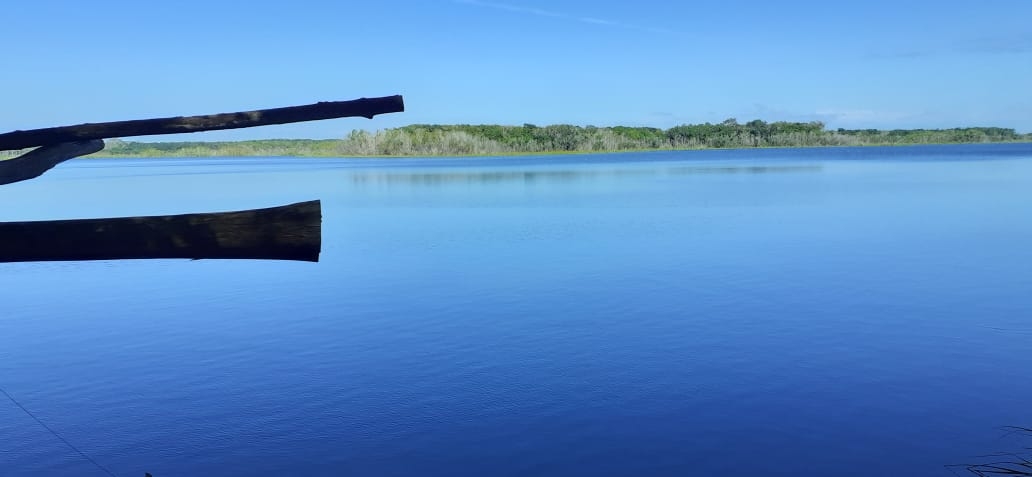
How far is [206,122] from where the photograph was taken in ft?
12.9

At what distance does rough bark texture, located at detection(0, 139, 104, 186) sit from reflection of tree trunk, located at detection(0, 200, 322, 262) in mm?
577

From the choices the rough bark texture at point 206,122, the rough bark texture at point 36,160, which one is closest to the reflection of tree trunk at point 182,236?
the rough bark texture at point 206,122

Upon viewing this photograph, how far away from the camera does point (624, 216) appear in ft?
95.2

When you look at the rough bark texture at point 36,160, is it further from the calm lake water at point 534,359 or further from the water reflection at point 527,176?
the water reflection at point 527,176

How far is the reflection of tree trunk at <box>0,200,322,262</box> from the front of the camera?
3.57 m

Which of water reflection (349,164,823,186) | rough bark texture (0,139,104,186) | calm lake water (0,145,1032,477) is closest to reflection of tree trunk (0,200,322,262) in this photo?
rough bark texture (0,139,104,186)

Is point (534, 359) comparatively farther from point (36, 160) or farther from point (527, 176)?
point (527, 176)

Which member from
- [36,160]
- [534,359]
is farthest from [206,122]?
[534,359]

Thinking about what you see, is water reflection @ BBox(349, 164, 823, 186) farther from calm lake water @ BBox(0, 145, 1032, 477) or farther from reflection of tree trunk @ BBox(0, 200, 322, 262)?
reflection of tree trunk @ BBox(0, 200, 322, 262)

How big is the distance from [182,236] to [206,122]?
622 millimetres

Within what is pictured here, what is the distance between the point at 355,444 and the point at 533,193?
35.8 meters

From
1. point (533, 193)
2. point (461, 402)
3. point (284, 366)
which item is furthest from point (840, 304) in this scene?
point (533, 193)

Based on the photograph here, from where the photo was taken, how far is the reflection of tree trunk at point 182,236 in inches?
141

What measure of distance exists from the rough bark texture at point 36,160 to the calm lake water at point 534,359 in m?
3.18
